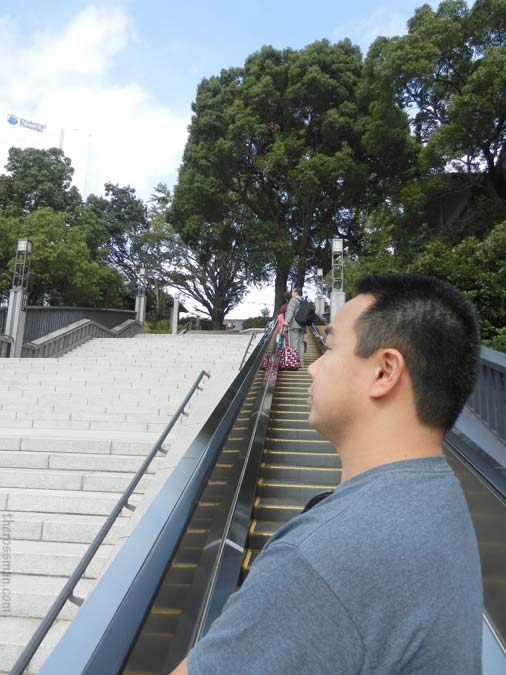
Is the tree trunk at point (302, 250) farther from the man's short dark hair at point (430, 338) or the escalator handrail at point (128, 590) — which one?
the man's short dark hair at point (430, 338)

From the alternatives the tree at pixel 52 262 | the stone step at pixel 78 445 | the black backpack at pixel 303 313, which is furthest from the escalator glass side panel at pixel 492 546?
the tree at pixel 52 262

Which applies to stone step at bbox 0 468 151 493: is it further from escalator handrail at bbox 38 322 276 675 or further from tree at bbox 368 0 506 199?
tree at bbox 368 0 506 199

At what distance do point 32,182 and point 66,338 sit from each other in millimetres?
→ 18221

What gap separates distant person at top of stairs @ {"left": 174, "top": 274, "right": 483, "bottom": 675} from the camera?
1.77 feet

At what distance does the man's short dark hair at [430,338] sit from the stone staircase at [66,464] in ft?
10.2

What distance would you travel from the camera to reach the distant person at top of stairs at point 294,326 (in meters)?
10.0

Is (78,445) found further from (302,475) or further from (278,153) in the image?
(278,153)

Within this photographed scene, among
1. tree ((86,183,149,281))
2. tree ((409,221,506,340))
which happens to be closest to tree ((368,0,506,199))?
tree ((409,221,506,340))

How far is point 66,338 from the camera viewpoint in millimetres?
16797

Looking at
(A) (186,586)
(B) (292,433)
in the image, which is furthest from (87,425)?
(A) (186,586)

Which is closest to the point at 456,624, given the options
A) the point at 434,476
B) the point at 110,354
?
the point at 434,476

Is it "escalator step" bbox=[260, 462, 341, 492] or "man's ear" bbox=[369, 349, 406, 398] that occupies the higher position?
"man's ear" bbox=[369, 349, 406, 398]

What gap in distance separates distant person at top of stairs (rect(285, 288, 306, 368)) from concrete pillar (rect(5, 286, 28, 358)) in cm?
856

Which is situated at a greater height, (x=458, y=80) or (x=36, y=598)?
(x=458, y=80)
